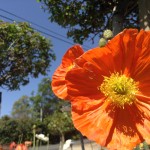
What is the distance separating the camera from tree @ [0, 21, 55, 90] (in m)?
12.9

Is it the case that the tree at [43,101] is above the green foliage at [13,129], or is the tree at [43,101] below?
above

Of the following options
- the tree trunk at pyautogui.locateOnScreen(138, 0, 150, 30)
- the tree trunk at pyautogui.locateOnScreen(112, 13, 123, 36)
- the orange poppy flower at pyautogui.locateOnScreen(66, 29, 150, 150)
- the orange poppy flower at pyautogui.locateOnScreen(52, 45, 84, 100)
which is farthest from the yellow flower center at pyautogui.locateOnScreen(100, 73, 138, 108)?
the tree trunk at pyautogui.locateOnScreen(112, 13, 123, 36)

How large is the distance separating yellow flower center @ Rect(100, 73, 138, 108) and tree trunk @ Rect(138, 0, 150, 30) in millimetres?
3367

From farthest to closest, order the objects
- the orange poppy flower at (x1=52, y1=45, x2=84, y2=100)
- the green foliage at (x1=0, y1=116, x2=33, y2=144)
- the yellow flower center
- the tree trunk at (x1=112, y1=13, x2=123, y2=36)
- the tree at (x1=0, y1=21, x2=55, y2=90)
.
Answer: the green foliage at (x1=0, y1=116, x2=33, y2=144)
the tree at (x1=0, y1=21, x2=55, y2=90)
the tree trunk at (x1=112, y1=13, x2=123, y2=36)
the orange poppy flower at (x1=52, y1=45, x2=84, y2=100)
the yellow flower center

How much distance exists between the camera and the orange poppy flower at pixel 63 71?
30.8 inches

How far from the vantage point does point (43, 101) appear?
4581cm

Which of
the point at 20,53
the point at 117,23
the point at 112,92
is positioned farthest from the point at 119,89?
the point at 20,53

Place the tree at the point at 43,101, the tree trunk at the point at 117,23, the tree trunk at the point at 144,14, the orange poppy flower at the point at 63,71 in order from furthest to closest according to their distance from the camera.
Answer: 1. the tree at the point at 43,101
2. the tree trunk at the point at 117,23
3. the tree trunk at the point at 144,14
4. the orange poppy flower at the point at 63,71

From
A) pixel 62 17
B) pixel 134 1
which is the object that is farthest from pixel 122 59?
pixel 62 17

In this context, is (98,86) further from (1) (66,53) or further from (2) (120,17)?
(2) (120,17)

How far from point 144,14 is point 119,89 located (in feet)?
12.1

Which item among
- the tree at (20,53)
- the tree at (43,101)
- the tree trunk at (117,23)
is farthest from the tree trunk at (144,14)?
the tree at (43,101)

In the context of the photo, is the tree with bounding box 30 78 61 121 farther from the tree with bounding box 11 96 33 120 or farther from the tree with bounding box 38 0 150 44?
the tree with bounding box 38 0 150 44

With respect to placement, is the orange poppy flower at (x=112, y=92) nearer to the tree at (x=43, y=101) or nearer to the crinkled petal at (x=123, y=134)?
the crinkled petal at (x=123, y=134)
